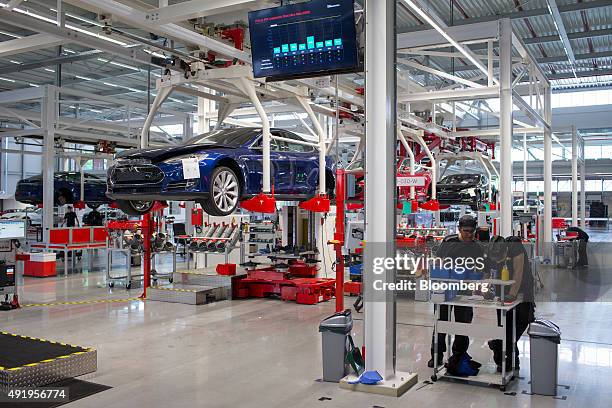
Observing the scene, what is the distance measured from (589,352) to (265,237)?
527 centimetres

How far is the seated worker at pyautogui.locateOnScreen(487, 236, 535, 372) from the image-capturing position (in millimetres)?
4992

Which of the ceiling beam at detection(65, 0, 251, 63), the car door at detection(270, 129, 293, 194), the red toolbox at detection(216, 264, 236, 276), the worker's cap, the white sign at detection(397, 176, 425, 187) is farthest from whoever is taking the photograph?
the red toolbox at detection(216, 264, 236, 276)

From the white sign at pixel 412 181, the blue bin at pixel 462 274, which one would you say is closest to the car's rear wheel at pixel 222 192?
the white sign at pixel 412 181

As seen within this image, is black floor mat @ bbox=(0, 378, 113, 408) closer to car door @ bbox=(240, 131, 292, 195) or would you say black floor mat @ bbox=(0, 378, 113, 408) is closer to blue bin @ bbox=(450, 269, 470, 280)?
blue bin @ bbox=(450, 269, 470, 280)

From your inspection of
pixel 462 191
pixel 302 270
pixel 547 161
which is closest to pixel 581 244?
pixel 547 161

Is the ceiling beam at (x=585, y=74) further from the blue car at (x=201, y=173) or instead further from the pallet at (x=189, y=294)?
the pallet at (x=189, y=294)

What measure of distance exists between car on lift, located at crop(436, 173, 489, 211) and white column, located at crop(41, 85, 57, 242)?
9791mm

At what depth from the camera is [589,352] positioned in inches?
234

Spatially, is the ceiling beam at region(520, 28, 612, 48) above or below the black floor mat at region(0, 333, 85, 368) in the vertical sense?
above

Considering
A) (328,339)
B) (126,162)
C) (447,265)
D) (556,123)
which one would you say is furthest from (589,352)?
(556,123)

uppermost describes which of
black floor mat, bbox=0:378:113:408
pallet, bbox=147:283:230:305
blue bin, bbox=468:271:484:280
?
blue bin, bbox=468:271:484:280

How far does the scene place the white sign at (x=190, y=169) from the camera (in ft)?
22.7

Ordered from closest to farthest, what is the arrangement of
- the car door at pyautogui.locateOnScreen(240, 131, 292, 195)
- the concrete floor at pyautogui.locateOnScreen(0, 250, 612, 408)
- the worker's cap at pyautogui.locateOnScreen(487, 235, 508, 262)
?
the concrete floor at pyautogui.locateOnScreen(0, 250, 612, 408)
the worker's cap at pyautogui.locateOnScreen(487, 235, 508, 262)
the car door at pyautogui.locateOnScreen(240, 131, 292, 195)

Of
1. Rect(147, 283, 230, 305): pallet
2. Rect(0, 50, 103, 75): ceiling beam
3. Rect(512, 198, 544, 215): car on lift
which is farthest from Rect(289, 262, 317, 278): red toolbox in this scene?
Rect(0, 50, 103, 75): ceiling beam
